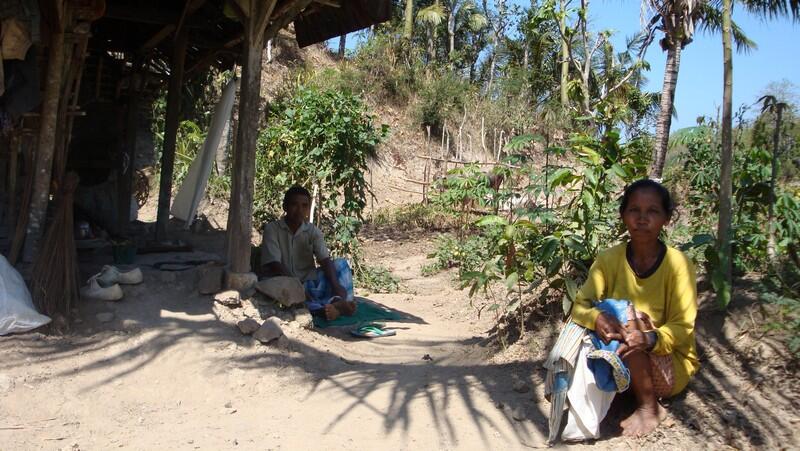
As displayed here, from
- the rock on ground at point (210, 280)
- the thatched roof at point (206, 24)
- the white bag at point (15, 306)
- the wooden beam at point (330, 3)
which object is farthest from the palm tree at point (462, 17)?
the white bag at point (15, 306)

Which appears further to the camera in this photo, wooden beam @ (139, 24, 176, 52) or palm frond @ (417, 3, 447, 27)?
palm frond @ (417, 3, 447, 27)

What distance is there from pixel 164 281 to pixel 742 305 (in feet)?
13.0

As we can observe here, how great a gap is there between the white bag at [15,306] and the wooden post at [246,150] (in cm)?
137

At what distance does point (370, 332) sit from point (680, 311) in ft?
9.79

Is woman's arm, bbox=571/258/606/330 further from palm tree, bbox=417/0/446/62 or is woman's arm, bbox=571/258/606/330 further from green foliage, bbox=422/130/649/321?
palm tree, bbox=417/0/446/62

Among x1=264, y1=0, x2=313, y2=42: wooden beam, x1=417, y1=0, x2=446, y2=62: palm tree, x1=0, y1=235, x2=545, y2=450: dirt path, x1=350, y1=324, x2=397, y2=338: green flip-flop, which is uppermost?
x1=417, y1=0, x2=446, y2=62: palm tree

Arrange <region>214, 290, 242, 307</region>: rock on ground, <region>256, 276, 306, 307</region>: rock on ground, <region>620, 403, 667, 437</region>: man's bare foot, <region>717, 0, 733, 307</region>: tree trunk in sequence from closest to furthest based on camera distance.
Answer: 1. <region>620, 403, 667, 437</region>: man's bare foot
2. <region>717, 0, 733, 307</region>: tree trunk
3. <region>214, 290, 242, 307</region>: rock on ground
4. <region>256, 276, 306, 307</region>: rock on ground

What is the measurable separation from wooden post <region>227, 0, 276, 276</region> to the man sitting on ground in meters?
0.63

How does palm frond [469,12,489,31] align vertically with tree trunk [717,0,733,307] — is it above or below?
above

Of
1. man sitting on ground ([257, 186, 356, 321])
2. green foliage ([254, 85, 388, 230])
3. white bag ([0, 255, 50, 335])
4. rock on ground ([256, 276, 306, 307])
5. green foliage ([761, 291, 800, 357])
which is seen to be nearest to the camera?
green foliage ([761, 291, 800, 357])

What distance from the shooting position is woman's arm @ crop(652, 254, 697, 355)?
3.02 meters

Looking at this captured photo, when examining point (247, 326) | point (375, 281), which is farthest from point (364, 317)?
point (375, 281)

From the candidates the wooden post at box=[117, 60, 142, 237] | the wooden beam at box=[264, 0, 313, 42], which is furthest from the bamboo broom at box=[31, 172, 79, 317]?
the wooden post at box=[117, 60, 142, 237]

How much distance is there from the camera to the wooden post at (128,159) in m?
7.88
